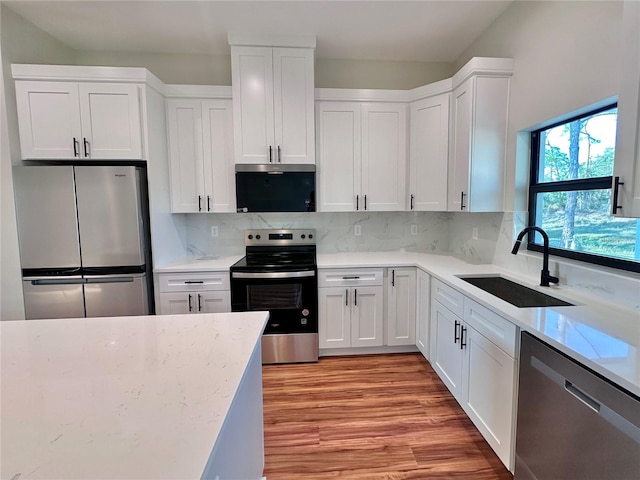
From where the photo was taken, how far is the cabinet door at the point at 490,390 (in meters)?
1.44

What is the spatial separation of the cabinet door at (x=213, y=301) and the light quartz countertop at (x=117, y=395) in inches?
49.6

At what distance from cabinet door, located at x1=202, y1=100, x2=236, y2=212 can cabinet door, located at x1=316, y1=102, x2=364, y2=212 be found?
2.71ft

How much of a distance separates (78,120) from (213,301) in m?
1.77

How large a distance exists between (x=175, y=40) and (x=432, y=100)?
7.81ft

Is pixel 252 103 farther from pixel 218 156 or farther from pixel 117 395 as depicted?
Result: pixel 117 395

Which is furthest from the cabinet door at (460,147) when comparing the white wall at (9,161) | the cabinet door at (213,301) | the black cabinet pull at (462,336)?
the white wall at (9,161)

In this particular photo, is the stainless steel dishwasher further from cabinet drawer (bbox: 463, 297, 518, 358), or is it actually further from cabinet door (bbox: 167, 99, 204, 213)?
cabinet door (bbox: 167, 99, 204, 213)

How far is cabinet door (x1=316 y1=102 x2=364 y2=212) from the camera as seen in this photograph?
9.14ft

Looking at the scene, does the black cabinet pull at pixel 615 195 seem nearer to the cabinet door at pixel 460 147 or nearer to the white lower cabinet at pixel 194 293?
the cabinet door at pixel 460 147

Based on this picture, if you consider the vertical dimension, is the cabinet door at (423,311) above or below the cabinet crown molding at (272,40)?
below

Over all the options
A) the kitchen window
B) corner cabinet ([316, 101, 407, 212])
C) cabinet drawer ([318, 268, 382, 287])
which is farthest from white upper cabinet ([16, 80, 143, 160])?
the kitchen window

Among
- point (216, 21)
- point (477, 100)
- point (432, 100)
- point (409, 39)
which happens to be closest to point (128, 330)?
point (216, 21)

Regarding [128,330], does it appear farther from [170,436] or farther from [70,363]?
[170,436]

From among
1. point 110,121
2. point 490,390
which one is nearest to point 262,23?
point 110,121
